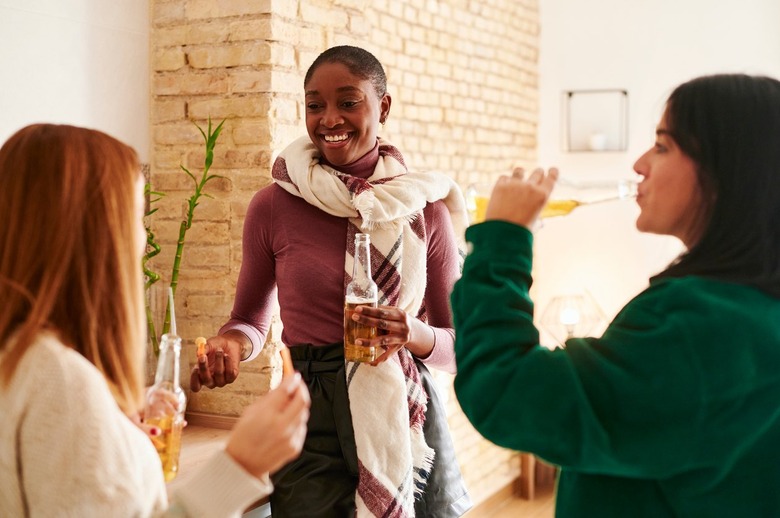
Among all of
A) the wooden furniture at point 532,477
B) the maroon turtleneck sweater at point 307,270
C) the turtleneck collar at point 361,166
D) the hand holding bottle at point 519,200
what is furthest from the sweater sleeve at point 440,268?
the wooden furniture at point 532,477

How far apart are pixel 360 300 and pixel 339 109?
1.49 feet

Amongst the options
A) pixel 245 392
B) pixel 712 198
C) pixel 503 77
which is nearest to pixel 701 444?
pixel 712 198

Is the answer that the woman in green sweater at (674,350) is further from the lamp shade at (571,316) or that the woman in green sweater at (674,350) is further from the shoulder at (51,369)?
the lamp shade at (571,316)

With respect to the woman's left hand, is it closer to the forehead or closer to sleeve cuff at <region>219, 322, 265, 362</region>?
sleeve cuff at <region>219, 322, 265, 362</region>

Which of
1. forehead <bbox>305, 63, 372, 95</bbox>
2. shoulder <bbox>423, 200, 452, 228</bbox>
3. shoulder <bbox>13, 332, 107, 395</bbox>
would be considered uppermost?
forehead <bbox>305, 63, 372, 95</bbox>

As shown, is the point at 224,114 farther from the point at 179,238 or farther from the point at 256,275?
the point at 256,275

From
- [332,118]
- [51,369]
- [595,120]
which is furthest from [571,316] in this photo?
[51,369]

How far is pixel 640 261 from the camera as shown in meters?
5.82

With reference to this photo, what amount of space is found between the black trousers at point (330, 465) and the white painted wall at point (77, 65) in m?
1.44

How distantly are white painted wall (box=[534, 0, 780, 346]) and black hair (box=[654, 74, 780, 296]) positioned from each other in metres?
4.48

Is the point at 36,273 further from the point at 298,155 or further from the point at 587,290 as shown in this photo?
the point at 587,290

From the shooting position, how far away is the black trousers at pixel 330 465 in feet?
6.27

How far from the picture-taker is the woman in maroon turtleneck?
1.94 metres

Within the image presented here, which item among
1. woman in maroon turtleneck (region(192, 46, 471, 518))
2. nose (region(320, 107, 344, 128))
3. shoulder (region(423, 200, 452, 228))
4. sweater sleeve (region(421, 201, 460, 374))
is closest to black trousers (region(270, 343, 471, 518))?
woman in maroon turtleneck (region(192, 46, 471, 518))
